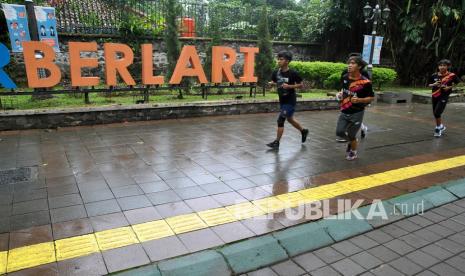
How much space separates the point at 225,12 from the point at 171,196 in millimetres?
11500

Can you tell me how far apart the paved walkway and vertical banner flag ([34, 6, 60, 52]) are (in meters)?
8.47

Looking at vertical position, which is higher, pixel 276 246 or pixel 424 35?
pixel 424 35

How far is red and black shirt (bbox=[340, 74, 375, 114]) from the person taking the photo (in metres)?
5.77

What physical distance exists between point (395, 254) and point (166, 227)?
230 centimetres

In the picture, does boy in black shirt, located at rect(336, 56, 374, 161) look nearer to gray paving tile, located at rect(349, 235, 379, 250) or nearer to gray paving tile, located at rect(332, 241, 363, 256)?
gray paving tile, located at rect(349, 235, 379, 250)

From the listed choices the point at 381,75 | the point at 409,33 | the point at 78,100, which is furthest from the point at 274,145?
the point at 409,33

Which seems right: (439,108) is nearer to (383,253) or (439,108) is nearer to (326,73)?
(383,253)

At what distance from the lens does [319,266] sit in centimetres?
340

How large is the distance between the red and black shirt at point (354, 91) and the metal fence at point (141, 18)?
774cm

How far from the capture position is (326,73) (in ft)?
47.8

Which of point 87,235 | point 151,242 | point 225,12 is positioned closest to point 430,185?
point 151,242

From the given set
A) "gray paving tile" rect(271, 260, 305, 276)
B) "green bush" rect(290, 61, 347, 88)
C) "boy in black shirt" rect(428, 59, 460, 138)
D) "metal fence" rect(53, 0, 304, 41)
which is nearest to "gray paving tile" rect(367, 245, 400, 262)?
"gray paving tile" rect(271, 260, 305, 276)

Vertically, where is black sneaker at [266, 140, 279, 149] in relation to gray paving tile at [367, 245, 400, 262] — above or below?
above

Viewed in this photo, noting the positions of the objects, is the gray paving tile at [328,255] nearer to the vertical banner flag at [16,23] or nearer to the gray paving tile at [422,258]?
the gray paving tile at [422,258]
